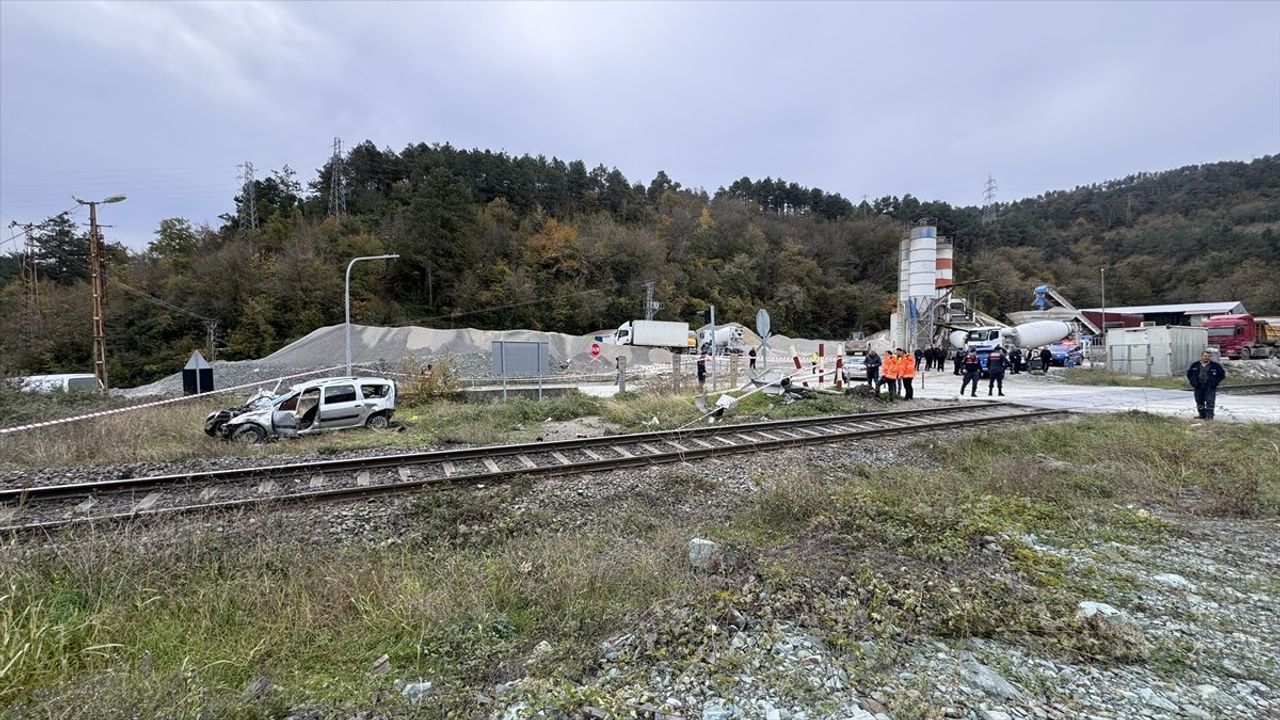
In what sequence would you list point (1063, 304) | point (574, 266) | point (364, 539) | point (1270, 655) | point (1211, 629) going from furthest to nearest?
1. point (1063, 304)
2. point (574, 266)
3. point (364, 539)
4. point (1211, 629)
5. point (1270, 655)

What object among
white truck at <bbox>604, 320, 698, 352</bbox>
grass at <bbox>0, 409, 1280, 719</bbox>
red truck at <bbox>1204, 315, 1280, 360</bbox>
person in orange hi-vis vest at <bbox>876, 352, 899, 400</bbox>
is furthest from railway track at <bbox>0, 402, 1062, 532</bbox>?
red truck at <bbox>1204, 315, 1280, 360</bbox>

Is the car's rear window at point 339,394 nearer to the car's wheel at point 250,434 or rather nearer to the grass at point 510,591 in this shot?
the car's wheel at point 250,434

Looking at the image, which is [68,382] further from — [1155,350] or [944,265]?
[944,265]

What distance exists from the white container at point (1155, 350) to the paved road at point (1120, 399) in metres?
6.97

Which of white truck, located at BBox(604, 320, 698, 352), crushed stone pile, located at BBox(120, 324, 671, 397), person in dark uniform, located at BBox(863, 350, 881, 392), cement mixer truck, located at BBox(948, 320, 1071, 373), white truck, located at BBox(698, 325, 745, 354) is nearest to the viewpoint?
person in dark uniform, located at BBox(863, 350, 881, 392)

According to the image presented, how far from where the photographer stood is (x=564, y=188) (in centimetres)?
7162

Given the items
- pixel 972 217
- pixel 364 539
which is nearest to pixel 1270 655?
pixel 364 539

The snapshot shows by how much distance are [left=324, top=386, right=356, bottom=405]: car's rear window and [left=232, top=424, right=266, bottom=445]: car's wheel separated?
143 cm

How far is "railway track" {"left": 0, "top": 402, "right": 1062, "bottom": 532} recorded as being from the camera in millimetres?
6594

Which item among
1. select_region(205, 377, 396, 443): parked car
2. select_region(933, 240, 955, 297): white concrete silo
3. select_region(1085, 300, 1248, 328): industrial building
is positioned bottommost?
select_region(205, 377, 396, 443): parked car

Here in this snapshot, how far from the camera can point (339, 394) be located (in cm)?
1285

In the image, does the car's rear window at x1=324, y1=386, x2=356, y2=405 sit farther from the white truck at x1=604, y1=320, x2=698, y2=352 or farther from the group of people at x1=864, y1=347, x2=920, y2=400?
the white truck at x1=604, y1=320, x2=698, y2=352

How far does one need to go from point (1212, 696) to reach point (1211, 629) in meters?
0.99

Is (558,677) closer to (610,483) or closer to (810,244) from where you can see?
(610,483)
